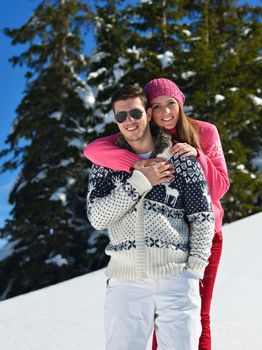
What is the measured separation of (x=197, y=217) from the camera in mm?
2074

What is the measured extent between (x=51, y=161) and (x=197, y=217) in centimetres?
1204

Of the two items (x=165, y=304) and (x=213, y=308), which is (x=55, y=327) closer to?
(x=213, y=308)

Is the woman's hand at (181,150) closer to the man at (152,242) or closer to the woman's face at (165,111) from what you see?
the man at (152,242)

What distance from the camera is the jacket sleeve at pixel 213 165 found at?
8.42ft

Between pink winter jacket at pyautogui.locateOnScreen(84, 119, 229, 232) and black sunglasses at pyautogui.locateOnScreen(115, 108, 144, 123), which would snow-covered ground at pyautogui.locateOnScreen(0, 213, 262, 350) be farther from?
black sunglasses at pyautogui.locateOnScreen(115, 108, 144, 123)

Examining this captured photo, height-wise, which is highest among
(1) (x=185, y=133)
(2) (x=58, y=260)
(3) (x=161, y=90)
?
(3) (x=161, y=90)

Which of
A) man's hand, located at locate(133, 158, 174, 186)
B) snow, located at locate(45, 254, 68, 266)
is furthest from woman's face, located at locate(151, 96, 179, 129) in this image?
snow, located at locate(45, 254, 68, 266)

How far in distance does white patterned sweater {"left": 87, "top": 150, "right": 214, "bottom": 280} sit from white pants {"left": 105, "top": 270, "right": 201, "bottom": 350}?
0.05 metres

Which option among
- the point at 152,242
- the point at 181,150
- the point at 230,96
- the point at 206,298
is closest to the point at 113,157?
the point at 181,150

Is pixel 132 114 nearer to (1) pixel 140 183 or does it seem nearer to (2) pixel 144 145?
(2) pixel 144 145

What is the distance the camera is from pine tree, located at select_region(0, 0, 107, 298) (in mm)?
13094

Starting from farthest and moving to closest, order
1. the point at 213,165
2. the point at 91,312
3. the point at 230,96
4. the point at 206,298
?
the point at 230,96
the point at 91,312
the point at 206,298
the point at 213,165

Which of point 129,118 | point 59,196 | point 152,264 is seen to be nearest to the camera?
point 152,264

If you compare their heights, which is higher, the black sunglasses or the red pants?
the black sunglasses
